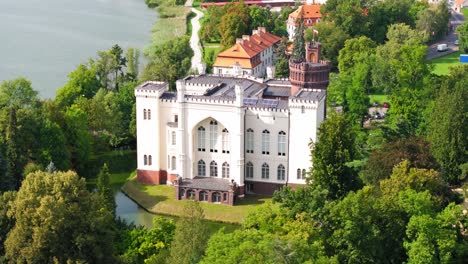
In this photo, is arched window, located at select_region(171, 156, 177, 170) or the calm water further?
the calm water

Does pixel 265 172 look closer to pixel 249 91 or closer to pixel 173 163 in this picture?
pixel 173 163

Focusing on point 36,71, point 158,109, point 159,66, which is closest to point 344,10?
point 159,66

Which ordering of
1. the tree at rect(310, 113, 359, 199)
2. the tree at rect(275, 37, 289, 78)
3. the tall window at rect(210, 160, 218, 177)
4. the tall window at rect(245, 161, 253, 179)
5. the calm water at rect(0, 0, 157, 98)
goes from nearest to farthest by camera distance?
the tree at rect(310, 113, 359, 199), the tall window at rect(245, 161, 253, 179), the tall window at rect(210, 160, 218, 177), the tree at rect(275, 37, 289, 78), the calm water at rect(0, 0, 157, 98)

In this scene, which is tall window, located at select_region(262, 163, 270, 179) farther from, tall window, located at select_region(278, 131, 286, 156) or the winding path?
the winding path

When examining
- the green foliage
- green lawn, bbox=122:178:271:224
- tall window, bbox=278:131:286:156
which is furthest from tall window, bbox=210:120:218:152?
the green foliage

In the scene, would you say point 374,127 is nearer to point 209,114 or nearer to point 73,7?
point 209,114
